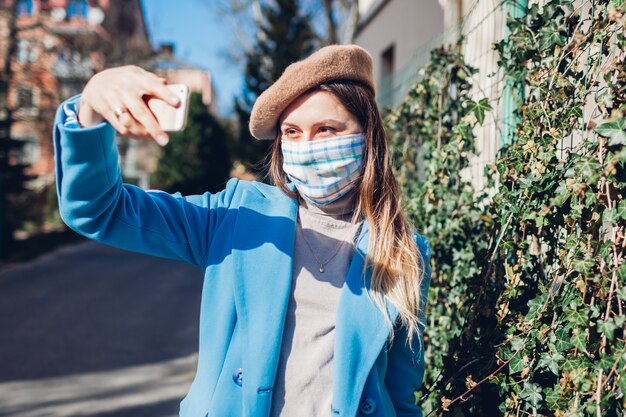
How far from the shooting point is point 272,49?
18.9m

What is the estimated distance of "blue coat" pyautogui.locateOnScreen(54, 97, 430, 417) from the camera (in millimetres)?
1610

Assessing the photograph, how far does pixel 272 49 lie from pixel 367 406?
714 inches

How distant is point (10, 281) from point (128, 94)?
9.25 m

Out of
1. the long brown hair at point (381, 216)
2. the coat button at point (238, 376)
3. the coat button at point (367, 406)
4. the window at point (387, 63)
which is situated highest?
the window at point (387, 63)

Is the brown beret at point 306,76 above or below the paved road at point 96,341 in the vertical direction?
above

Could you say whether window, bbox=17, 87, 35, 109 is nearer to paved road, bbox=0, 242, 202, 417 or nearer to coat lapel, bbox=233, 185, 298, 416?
paved road, bbox=0, 242, 202, 417

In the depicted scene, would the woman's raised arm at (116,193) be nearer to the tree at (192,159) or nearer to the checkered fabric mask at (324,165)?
the checkered fabric mask at (324,165)

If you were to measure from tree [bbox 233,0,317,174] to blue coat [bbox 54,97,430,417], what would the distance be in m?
16.7

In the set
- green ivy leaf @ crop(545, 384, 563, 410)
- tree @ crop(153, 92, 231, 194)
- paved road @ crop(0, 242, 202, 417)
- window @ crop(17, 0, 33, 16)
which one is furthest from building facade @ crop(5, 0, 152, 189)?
green ivy leaf @ crop(545, 384, 563, 410)

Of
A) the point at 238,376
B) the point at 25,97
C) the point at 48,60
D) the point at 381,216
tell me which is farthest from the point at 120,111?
the point at 48,60

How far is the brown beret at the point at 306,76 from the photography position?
1.83 m

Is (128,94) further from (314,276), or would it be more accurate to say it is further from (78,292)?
(78,292)

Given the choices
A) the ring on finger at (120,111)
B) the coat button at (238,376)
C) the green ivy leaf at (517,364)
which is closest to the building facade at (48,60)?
the coat button at (238,376)

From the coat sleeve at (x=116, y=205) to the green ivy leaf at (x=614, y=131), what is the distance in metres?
1.05
